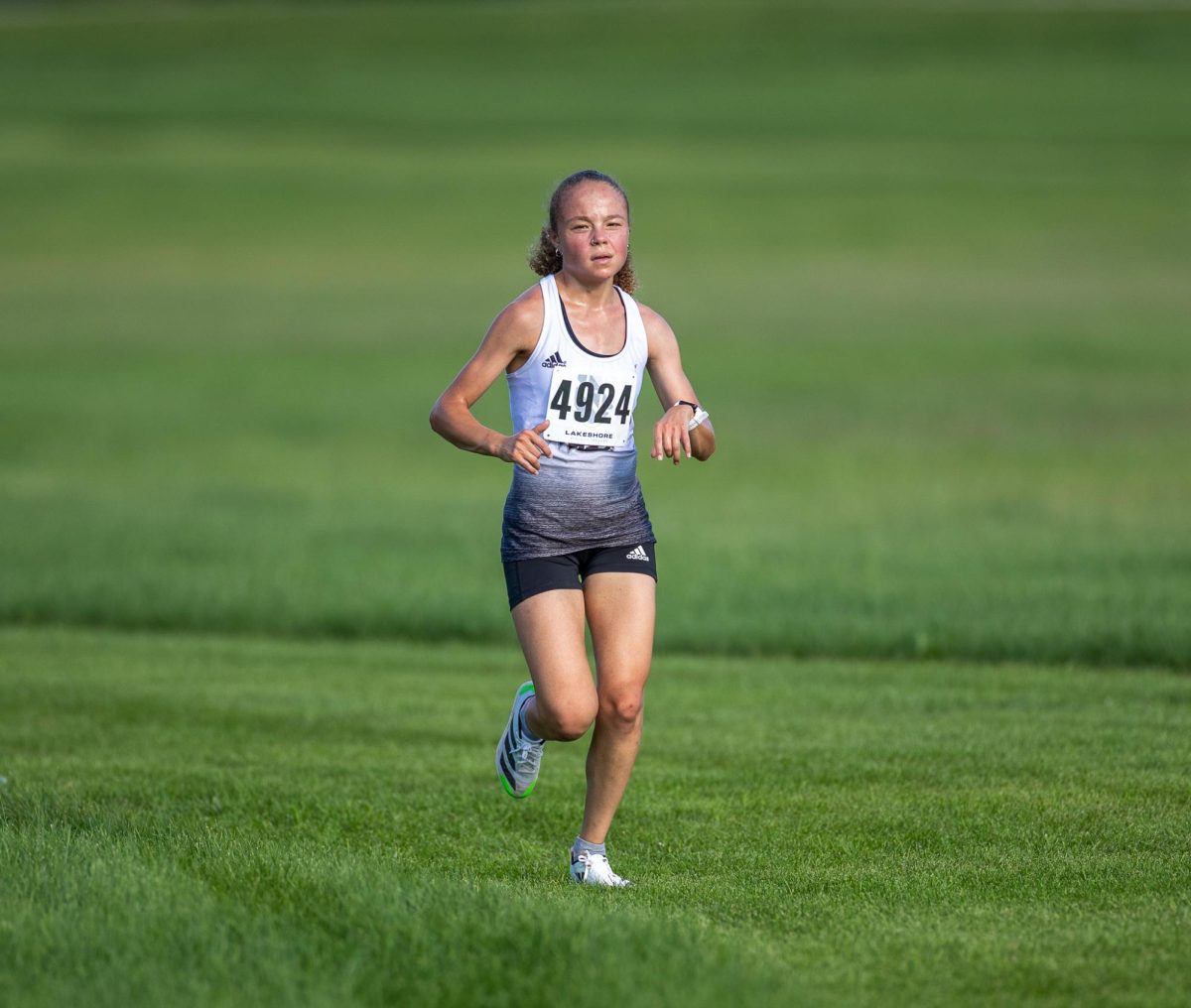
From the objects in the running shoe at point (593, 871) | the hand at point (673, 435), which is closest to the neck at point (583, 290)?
the hand at point (673, 435)

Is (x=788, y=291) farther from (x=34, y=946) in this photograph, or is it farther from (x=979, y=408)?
(x=34, y=946)

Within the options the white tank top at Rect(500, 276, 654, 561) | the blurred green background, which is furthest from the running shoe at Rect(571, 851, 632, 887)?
the blurred green background

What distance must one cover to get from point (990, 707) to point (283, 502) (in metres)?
13.1

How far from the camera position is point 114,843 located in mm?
7125

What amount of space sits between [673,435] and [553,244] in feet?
3.47

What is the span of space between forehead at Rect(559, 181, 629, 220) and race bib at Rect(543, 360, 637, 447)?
60cm

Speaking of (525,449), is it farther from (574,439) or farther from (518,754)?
(518,754)

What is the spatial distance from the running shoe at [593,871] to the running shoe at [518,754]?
57 centimetres

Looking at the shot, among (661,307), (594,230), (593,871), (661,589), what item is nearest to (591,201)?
(594,230)

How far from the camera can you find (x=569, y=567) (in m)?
7.36

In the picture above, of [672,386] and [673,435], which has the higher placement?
Answer: [672,386]

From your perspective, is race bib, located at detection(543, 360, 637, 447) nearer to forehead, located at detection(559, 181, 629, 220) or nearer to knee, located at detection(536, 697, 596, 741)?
forehead, located at detection(559, 181, 629, 220)

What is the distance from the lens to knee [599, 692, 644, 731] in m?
7.22

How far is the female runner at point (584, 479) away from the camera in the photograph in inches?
285
